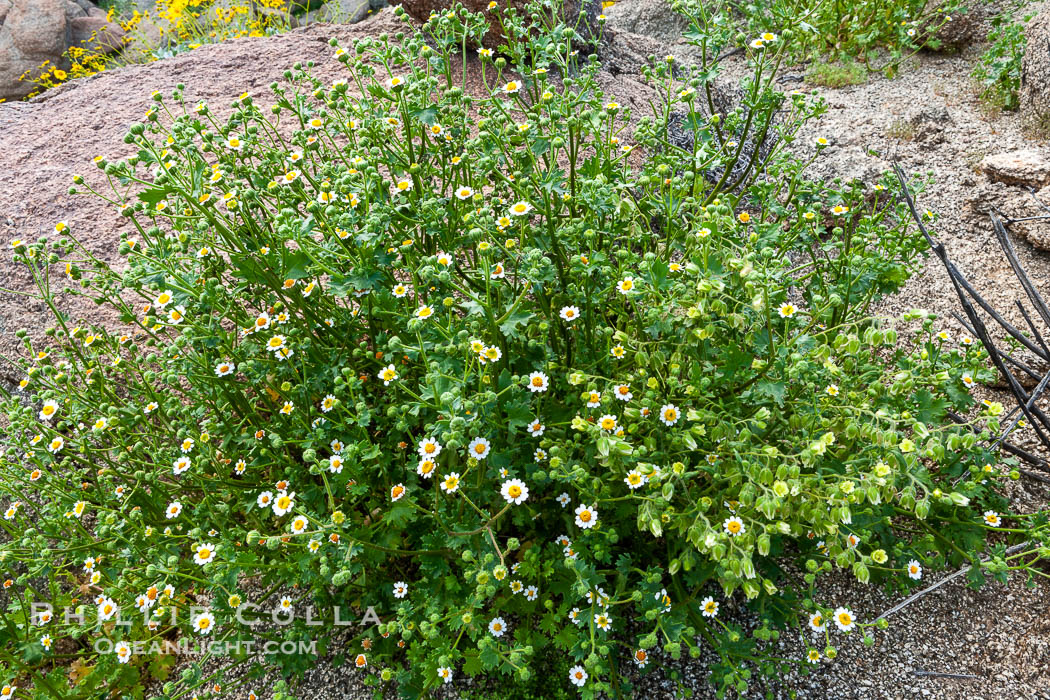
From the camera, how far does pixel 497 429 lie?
2021 millimetres

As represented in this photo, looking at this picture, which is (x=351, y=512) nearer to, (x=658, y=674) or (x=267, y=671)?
(x=267, y=671)

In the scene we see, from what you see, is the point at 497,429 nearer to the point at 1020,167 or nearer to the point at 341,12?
the point at 1020,167

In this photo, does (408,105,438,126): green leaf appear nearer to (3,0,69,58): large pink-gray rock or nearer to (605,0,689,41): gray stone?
(605,0,689,41): gray stone

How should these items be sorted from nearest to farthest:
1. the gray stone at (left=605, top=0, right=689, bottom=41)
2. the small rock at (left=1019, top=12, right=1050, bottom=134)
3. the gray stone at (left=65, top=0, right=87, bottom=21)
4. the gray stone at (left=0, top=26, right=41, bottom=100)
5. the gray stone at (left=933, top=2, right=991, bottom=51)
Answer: the small rock at (left=1019, top=12, right=1050, bottom=134)
the gray stone at (left=933, top=2, right=991, bottom=51)
the gray stone at (left=605, top=0, right=689, bottom=41)
the gray stone at (left=0, top=26, right=41, bottom=100)
the gray stone at (left=65, top=0, right=87, bottom=21)

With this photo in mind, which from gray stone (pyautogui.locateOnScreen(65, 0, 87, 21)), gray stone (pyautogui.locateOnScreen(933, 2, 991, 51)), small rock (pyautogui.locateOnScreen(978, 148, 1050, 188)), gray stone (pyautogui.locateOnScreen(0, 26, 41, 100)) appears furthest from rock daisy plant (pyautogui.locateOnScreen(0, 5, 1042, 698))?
gray stone (pyautogui.locateOnScreen(65, 0, 87, 21))

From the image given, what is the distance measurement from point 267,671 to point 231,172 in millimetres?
1707

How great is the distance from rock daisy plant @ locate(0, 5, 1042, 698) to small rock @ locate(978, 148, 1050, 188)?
1.50 m

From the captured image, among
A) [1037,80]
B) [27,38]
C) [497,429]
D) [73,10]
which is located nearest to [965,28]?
[1037,80]

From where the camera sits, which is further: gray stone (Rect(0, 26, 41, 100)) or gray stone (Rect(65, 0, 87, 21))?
gray stone (Rect(65, 0, 87, 21))

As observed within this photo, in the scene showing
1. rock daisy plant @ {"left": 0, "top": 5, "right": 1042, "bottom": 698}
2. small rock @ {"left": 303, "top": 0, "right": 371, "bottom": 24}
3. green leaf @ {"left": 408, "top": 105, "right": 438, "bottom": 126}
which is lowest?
rock daisy plant @ {"left": 0, "top": 5, "right": 1042, "bottom": 698}

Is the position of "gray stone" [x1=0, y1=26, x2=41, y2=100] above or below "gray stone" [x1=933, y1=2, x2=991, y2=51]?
below

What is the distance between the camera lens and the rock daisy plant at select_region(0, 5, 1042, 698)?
71.3 inches

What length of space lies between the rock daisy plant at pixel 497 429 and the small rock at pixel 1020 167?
1499 mm

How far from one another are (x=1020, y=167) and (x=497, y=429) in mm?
3182
